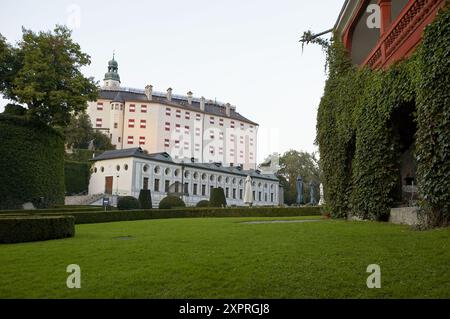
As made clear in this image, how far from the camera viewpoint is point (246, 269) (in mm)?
5980

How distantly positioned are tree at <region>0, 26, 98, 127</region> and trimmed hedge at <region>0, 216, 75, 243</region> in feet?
65.1

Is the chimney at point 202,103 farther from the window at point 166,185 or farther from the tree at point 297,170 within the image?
the window at point 166,185

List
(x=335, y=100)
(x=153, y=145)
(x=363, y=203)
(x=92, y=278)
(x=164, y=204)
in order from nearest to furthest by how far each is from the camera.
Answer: (x=92, y=278), (x=363, y=203), (x=335, y=100), (x=164, y=204), (x=153, y=145)

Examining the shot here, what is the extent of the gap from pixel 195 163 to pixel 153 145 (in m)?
17.0

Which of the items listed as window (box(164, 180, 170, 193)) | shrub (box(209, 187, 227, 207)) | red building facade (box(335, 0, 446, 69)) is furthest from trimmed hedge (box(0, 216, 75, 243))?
window (box(164, 180, 170, 193))

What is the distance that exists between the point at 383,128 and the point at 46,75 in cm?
2597

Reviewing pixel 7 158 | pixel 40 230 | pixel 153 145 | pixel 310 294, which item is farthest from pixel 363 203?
pixel 153 145

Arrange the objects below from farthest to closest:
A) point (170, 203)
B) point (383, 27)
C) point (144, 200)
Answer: point (170, 203) < point (144, 200) < point (383, 27)

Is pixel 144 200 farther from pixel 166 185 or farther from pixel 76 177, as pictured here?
pixel 76 177

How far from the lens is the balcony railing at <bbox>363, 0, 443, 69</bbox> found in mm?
10188

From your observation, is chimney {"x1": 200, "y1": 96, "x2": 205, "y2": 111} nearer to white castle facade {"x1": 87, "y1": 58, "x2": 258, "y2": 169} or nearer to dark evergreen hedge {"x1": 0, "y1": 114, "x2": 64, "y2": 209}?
white castle facade {"x1": 87, "y1": 58, "x2": 258, "y2": 169}

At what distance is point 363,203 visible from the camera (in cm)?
1349

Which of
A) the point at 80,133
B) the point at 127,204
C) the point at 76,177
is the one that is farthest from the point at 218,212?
the point at 80,133
